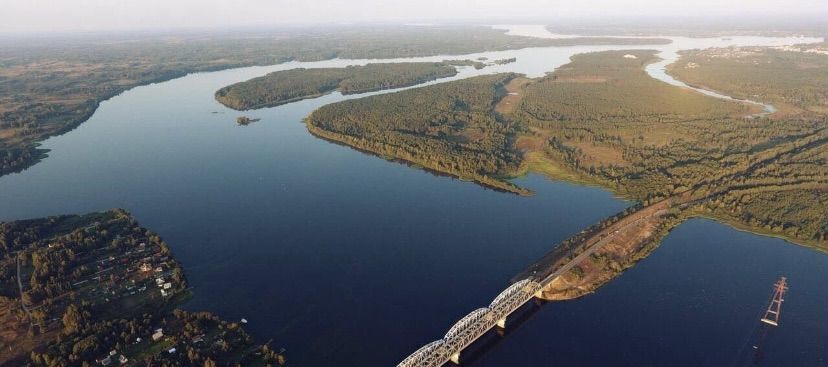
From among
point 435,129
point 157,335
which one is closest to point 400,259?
point 157,335

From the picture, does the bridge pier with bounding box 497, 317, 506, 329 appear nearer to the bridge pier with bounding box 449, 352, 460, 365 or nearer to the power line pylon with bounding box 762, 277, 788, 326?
the bridge pier with bounding box 449, 352, 460, 365

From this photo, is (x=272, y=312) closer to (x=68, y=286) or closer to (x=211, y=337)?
(x=211, y=337)

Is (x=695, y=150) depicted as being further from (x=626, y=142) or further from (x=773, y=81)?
(x=773, y=81)

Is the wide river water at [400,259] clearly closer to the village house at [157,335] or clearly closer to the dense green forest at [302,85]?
the village house at [157,335]

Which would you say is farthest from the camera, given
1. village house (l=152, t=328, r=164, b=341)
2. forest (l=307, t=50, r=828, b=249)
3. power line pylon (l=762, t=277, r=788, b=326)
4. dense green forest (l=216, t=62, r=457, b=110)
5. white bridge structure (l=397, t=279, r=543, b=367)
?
dense green forest (l=216, t=62, r=457, b=110)

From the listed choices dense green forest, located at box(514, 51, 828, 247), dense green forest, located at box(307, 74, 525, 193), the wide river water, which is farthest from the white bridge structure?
dense green forest, located at box(514, 51, 828, 247)

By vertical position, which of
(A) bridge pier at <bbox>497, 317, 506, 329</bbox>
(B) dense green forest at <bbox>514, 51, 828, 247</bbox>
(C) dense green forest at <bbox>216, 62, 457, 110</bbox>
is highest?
(C) dense green forest at <bbox>216, 62, 457, 110</bbox>
